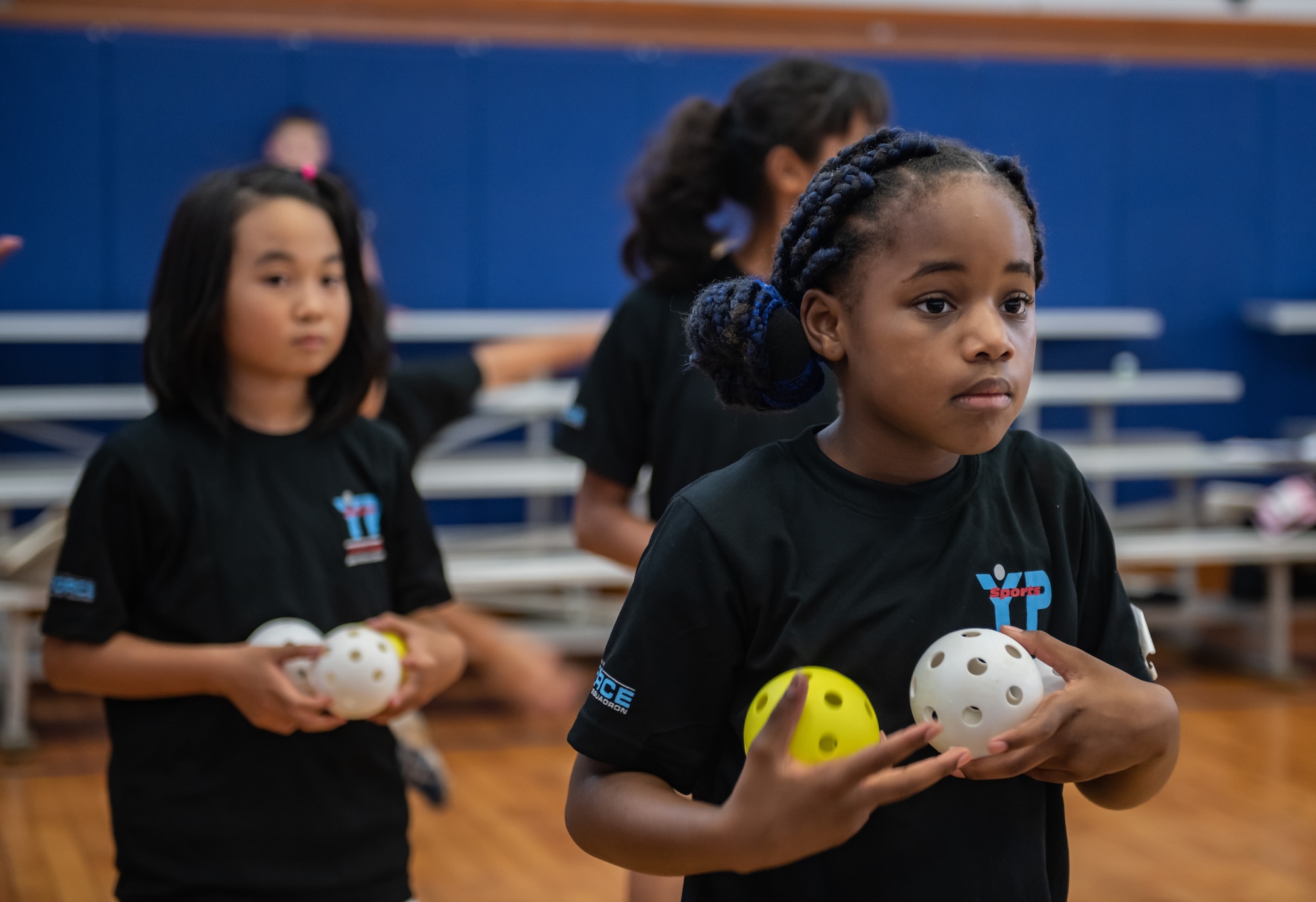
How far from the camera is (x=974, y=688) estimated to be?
1.06 metres

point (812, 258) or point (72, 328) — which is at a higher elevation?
point (812, 258)

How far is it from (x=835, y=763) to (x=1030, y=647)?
26 cm

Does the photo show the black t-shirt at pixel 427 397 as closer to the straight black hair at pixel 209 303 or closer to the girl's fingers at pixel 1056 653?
the straight black hair at pixel 209 303

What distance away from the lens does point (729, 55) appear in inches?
276

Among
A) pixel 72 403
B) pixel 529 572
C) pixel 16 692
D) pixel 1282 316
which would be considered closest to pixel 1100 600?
pixel 529 572

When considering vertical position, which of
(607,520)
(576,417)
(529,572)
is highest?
(576,417)

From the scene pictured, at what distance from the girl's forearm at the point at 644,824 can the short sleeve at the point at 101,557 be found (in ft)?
2.77

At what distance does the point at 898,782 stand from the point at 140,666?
112 centimetres

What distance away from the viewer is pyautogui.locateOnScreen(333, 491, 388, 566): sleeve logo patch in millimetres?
1833

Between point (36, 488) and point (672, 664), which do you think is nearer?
point (672, 664)

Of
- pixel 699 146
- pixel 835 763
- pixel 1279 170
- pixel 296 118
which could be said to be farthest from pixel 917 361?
pixel 1279 170

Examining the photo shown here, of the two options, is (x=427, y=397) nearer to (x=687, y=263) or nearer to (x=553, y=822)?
(x=687, y=263)

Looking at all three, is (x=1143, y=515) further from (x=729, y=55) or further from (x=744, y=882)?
(x=744, y=882)

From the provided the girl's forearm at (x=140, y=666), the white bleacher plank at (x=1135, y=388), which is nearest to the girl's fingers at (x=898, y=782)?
the girl's forearm at (x=140, y=666)
